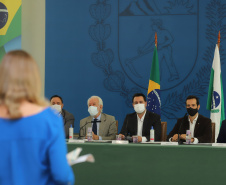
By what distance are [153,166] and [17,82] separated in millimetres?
2542

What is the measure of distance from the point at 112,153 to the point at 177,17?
3.51 m

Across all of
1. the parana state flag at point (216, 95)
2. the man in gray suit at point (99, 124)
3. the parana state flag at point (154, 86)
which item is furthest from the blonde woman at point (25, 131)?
the parana state flag at point (154, 86)

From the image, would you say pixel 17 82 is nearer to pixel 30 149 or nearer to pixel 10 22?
pixel 30 149

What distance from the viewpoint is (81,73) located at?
7082mm

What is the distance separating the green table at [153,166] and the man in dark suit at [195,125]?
891mm

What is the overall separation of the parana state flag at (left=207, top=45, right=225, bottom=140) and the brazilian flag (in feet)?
11.2

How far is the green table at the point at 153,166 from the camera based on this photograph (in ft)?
12.5

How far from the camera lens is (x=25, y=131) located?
5.29 ft

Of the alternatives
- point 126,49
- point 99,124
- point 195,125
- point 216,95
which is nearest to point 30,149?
point 195,125

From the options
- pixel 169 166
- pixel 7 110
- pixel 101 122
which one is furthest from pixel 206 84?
pixel 7 110

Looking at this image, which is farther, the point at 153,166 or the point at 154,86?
the point at 154,86

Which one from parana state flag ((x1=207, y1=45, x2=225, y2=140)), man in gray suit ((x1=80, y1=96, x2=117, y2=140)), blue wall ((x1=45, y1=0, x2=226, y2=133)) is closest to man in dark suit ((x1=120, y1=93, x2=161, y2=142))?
man in gray suit ((x1=80, y1=96, x2=117, y2=140))

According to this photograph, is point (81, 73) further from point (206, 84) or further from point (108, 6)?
point (206, 84)

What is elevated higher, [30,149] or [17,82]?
[17,82]
